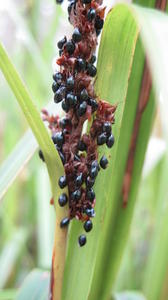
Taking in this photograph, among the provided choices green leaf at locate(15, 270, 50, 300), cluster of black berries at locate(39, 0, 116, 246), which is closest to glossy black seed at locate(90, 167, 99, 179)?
cluster of black berries at locate(39, 0, 116, 246)

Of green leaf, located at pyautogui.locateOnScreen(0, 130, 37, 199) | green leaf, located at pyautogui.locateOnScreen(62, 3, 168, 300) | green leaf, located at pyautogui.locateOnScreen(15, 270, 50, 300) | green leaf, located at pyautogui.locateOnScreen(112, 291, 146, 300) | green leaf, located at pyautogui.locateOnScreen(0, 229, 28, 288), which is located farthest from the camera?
green leaf, located at pyautogui.locateOnScreen(0, 229, 28, 288)

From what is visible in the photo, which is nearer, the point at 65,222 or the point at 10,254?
the point at 65,222

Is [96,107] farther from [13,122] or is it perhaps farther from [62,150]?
[13,122]

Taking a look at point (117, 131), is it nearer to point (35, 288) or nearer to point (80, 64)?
point (80, 64)

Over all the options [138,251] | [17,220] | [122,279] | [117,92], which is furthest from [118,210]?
[17,220]

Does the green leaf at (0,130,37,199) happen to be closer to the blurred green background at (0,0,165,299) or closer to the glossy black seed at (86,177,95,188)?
the glossy black seed at (86,177,95,188)

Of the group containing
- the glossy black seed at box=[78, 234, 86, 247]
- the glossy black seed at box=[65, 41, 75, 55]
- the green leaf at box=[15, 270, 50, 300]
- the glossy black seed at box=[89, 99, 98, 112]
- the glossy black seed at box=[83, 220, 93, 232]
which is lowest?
the green leaf at box=[15, 270, 50, 300]

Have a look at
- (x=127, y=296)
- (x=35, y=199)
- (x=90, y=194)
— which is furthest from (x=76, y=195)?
(x=35, y=199)

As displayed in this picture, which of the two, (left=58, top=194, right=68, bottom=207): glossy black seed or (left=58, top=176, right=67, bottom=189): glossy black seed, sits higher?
(left=58, top=176, right=67, bottom=189): glossy black seed
